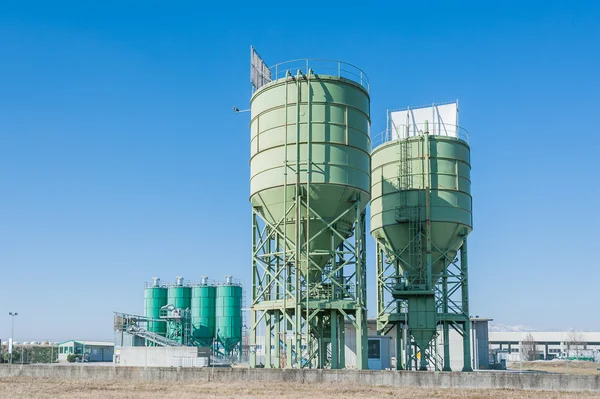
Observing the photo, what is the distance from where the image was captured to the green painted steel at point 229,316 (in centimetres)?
6127

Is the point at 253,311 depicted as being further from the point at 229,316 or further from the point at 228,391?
the point at 229,316

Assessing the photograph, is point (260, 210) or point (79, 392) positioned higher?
point (260, 210)

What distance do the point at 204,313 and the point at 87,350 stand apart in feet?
81.0

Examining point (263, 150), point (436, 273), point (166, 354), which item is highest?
point (263, 150)

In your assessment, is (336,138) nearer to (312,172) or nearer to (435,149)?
(312,172)

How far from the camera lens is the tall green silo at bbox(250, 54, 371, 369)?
32625mm

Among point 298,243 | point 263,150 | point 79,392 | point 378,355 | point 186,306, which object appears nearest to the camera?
point 79,392

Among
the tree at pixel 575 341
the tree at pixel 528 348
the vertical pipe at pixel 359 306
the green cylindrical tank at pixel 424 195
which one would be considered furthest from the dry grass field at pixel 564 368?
the tree at pixel 575 341

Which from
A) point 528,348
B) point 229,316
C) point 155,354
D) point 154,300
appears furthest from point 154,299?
point 528,348

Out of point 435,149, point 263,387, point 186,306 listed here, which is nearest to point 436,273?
point 435,149

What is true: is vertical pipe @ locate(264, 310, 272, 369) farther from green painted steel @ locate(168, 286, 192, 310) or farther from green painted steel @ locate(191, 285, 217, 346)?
green painted steel @ locate(168, 286, 192, 310)

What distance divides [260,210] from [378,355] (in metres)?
17.1

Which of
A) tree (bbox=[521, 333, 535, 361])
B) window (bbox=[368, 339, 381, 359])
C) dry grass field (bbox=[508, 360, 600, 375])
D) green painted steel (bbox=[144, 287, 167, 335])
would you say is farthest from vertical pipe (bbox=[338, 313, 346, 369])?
tree (bbox=[521, 333, 535, 361])

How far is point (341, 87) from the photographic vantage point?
111 feet
